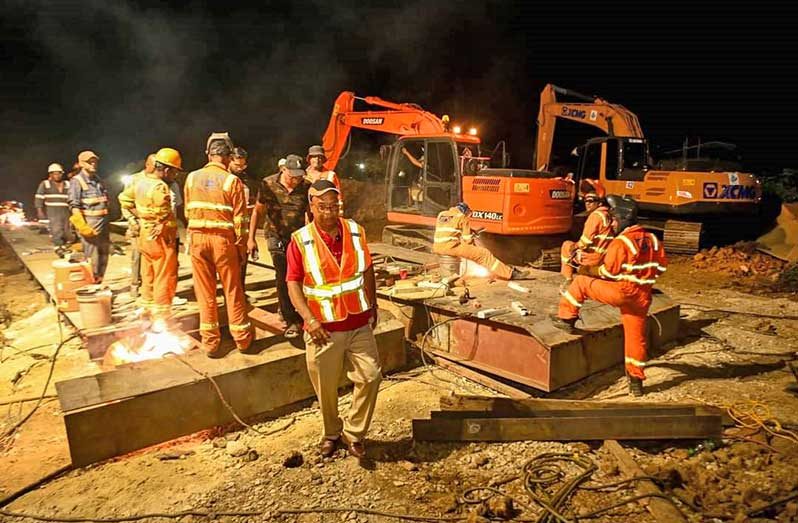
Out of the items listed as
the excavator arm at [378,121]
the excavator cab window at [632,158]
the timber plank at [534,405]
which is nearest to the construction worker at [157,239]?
the timber plank at [534,405]

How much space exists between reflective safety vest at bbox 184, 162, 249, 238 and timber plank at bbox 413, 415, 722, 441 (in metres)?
2.29

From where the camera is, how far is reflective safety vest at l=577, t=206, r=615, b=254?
4.92m

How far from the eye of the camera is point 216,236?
13.6 feet

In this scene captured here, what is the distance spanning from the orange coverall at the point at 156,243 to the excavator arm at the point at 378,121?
4.05 m

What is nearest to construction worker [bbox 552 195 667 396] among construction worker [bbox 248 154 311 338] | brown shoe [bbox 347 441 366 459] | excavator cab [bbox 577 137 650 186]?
brown shoe [bbox 347 441 366 459]

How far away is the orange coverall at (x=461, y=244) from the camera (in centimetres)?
Answer: 687

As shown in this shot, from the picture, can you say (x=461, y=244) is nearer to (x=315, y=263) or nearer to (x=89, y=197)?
(x=315, y=263)

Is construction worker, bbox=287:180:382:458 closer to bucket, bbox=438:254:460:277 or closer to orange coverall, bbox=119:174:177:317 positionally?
orange coverall, bbox=119:174:177:317

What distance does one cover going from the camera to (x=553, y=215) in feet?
29.7

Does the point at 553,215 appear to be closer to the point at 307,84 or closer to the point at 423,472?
the point at 423,472

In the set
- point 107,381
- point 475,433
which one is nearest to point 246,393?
point 107,381

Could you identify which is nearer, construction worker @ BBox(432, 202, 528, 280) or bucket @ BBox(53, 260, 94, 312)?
bucket @ BBox(53, 260, 94, 312)

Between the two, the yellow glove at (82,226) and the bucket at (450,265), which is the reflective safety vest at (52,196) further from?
the bucket at (450,265)

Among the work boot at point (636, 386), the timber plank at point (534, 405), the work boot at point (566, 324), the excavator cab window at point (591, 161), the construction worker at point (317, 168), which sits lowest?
the work boot at point (636, 386)
